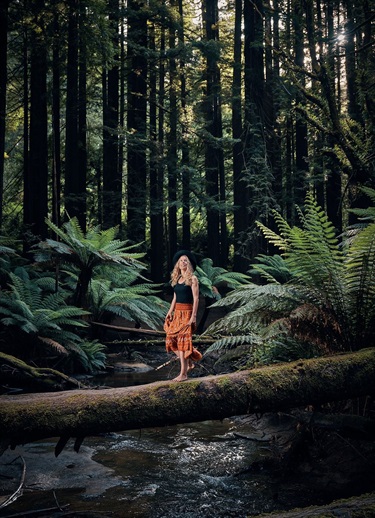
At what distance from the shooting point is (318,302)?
16.7ft

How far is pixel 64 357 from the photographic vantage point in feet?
30.7

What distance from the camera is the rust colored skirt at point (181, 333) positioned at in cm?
519

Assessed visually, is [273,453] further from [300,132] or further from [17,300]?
[300,132]

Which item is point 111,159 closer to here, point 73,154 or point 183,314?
point 73,154

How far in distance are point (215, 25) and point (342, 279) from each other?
61.4 ft

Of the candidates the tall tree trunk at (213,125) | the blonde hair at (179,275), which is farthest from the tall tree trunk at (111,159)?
the blonde hair at (179,275)

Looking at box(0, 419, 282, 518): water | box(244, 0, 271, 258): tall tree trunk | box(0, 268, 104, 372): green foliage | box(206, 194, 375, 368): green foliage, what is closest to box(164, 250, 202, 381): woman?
box(206, 194, 375, 368): green foliage

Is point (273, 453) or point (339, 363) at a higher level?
point (339, 363)

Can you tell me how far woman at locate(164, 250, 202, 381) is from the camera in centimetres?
520

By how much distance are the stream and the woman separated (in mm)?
964

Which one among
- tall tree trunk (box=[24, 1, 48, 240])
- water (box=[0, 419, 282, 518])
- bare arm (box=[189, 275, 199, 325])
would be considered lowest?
water (box=[0, 419, 282, 518])

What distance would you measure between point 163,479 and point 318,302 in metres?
2.20

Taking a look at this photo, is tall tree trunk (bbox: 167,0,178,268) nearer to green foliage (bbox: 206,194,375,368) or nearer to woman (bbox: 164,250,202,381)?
woman (bbox: 164,250,202,381)

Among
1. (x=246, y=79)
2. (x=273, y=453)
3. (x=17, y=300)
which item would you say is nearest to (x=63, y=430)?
(x=273, y=453)
